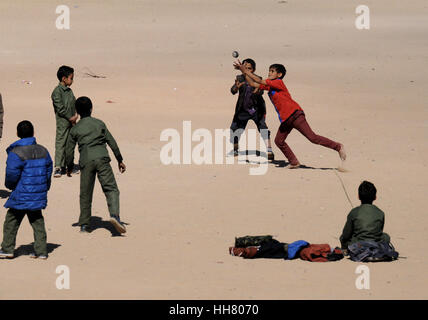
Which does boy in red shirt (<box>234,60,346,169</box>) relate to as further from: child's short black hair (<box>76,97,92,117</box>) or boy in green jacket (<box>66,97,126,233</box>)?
boy in green jacket (<box>66,97,126,233</box>)

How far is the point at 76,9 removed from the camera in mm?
38500

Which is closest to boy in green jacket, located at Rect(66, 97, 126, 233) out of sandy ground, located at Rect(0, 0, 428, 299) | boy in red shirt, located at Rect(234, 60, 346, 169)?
sandy ground, located at Rect(0, 0, 428, 299)

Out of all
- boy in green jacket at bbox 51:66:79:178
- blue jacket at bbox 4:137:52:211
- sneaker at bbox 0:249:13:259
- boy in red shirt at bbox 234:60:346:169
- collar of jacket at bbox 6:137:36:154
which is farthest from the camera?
boy in red shirt at bbox 234:60:346:169

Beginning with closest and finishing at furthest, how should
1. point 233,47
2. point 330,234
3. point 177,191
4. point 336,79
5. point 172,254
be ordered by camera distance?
point 172,254
point 330,234
point 177,191
point 336,79
point 233,47

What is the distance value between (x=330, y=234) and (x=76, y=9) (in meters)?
29.8

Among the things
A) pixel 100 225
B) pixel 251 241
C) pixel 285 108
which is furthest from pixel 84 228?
pixel 285 108

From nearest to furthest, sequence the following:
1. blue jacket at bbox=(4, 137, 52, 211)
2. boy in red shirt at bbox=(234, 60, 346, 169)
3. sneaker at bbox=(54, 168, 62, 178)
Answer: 1. blue jacket at bbox=(4, 137, 52, 211)
2. sneaker at bbox=(54, 168, 62, 178)
3. boy in red shirt at bbox=(234, 60, 346, 169)

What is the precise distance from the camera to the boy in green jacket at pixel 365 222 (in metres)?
9.24

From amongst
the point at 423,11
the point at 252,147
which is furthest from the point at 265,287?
Answer: the point at 423,11

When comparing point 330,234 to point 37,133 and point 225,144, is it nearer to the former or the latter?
point 225,144

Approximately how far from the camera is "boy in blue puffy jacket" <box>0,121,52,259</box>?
9102 millimetres

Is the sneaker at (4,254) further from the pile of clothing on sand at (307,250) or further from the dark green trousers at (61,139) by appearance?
the dark green trousers at (61,139)

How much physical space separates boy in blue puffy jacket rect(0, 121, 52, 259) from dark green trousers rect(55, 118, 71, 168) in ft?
13.4

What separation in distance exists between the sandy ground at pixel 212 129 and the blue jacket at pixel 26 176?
2.08 feet
